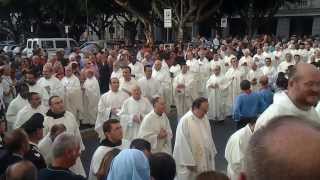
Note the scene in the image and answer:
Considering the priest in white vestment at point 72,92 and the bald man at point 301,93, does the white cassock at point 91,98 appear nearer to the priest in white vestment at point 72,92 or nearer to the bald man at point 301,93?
the priest in white vestment at point 72,92

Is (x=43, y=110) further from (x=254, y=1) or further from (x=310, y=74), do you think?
(x=254, y=1)

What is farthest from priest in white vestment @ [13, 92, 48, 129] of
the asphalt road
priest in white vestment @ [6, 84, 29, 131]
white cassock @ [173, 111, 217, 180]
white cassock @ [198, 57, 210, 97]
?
white cassock @ [198, 57, 210, 97]

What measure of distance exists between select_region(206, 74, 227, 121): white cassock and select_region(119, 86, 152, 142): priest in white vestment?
4.67 metres

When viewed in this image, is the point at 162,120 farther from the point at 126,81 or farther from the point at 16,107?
the point at 126,81

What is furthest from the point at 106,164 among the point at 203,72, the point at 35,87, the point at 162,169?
the point at 203,72

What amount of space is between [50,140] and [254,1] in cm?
3126

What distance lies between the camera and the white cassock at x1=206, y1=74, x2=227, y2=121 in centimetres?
1384

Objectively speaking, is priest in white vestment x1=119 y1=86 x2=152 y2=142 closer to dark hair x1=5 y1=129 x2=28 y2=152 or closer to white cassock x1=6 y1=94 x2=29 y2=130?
white cassock x1=6 y1=94 x2=29 y2=130

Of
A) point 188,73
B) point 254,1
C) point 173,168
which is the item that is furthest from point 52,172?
point 254,1

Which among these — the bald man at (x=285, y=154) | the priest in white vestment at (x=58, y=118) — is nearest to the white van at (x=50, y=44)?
the priest in white vestment at (x=58, y=118)

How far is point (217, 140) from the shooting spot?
1098 cm

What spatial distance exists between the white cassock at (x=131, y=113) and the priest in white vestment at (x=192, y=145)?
200 centimetres

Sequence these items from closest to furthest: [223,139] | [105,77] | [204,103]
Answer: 1. [204,103]
2. [223,139]
3. [105,77]

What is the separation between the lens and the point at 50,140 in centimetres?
628
